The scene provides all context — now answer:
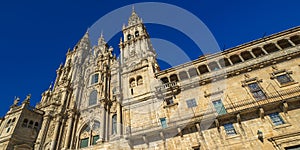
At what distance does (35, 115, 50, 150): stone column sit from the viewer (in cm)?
2528

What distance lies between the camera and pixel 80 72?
38156mm

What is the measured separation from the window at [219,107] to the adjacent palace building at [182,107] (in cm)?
10

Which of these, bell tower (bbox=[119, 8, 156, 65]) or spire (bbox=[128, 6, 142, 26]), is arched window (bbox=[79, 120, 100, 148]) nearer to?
bell tower (bbox=[119, 8, 156, 65])

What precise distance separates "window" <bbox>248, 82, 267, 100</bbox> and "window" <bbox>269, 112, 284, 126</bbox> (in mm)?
1981

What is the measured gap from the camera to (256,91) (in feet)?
57.1

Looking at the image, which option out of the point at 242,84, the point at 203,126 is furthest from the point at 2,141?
the point at 242,84

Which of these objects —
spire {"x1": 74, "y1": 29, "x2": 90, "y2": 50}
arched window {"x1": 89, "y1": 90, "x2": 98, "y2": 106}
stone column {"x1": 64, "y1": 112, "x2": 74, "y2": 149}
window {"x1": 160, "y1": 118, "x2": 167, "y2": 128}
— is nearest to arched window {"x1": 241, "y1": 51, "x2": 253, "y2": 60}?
window {"x1": 160, "y1": 118, "x2": 167, "y2": 128}

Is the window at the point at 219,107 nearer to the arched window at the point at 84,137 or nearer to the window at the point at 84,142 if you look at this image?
the arched window at the point at 84,137

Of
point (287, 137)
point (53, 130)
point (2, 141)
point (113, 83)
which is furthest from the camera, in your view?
point (113, 83)

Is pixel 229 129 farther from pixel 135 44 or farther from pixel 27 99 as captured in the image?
pixel 27 99

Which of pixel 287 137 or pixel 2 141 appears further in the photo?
pixel 2 141

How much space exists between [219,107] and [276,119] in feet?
15.3

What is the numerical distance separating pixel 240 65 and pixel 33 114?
1211 inches

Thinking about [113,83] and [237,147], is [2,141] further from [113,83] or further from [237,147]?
[237,147]
